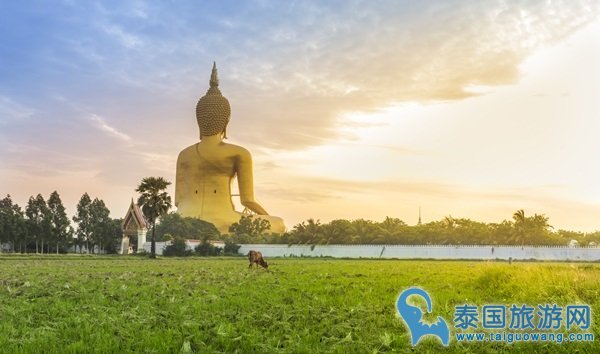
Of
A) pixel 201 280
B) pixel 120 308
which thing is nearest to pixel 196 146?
pixel 201 280

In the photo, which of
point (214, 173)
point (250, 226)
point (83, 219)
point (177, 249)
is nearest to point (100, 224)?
point (83, 219)

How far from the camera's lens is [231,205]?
87.0m

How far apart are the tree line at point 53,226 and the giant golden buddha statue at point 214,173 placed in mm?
19804

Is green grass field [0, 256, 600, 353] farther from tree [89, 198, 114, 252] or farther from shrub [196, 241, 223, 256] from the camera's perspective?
tree [89, 198, 114, 252]

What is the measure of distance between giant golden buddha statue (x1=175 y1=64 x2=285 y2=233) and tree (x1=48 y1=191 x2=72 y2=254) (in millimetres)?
25575

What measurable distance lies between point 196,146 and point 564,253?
53.1m

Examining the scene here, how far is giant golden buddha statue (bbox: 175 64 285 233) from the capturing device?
3307 inches

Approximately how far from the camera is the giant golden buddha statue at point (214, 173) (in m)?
84.0

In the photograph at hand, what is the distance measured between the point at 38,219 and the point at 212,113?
3078cm

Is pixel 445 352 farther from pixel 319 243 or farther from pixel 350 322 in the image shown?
pixel 319 243

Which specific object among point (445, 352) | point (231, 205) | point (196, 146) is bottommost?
point (445, 352)

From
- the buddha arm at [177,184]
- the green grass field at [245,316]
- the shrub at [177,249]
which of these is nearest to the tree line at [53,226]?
the shrub at [177,249]

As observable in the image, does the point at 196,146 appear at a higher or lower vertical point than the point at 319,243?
higher

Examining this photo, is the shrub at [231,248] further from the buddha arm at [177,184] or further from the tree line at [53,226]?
the buddha arm at [177,184]
